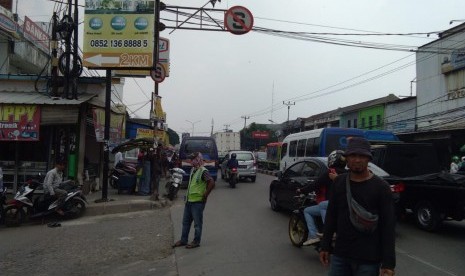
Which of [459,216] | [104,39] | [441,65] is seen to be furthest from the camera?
[441,65]

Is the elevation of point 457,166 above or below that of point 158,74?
below

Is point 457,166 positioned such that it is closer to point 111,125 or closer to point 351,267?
point 111,125

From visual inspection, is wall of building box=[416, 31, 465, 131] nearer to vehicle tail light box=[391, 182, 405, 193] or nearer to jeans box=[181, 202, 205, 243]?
vehicle tail light box=[391, 182, 405, 193]

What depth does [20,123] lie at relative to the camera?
1433 centimetres

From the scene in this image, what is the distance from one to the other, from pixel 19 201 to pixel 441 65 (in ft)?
87.4

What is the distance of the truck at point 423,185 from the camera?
888 cm

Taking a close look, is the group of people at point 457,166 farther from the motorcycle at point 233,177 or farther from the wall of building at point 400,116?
the wall of building at point 400,116

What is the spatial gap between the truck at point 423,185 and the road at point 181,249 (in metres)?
0.43

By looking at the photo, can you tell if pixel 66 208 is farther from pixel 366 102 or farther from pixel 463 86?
pixel 366 102

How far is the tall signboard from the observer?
1386 centimetres

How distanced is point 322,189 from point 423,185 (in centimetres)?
362

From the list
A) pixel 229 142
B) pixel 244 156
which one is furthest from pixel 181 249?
pixel 229 142

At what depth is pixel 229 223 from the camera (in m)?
10.7

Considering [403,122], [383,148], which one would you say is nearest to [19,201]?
[383,148]
